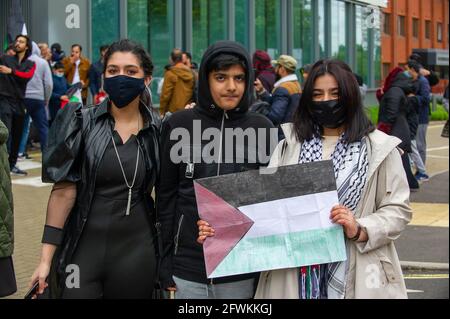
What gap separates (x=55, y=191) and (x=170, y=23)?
54.1ft

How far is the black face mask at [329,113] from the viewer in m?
2.95

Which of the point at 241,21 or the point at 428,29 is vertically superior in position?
the point at 428,29

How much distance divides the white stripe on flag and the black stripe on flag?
0.02 metres

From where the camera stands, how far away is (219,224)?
2930mm

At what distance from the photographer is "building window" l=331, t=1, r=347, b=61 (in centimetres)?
1660

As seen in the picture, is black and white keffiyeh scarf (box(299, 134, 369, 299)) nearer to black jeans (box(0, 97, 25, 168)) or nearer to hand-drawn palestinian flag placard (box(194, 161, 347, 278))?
hand-drawn palestinian flag placard (box(194, 161, 347, 278))

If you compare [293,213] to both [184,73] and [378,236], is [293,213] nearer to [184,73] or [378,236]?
[378,236]

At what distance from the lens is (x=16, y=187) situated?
10867 millimetres

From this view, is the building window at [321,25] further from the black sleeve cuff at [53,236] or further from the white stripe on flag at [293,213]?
the white stripe on flag at [293,213]

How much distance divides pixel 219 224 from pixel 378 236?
62 centimetres

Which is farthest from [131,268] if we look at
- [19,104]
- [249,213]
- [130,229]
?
[19,104]

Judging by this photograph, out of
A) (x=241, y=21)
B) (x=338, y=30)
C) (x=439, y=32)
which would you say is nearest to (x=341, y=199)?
(x=338, y=30)

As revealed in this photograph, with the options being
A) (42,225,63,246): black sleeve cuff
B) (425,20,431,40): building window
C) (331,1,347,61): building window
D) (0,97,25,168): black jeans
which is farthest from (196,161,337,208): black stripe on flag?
(425,20,431,40): building window

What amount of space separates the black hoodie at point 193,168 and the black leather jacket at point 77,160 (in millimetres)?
203
